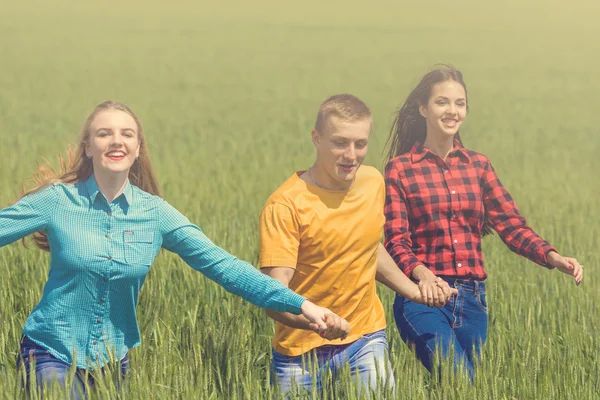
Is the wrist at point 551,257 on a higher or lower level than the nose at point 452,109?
lower

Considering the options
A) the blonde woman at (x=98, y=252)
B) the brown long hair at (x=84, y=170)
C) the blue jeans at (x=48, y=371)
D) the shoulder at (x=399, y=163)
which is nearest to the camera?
the blue jeans at (x=48, y=371)

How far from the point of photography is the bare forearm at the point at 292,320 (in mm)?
3734

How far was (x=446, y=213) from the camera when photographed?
4.47m

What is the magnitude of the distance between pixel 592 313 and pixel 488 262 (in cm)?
191

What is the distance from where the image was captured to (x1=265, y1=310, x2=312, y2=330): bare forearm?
3.73m

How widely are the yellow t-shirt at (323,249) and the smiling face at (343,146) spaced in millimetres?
113

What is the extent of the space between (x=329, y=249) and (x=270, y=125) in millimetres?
15810

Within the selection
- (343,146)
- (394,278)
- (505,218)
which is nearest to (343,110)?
(343,146)

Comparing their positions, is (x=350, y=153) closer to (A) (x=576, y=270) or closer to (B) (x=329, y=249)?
(B) (x=329, y=249)

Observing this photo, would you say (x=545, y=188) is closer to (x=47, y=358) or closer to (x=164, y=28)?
(x=47, y=358)

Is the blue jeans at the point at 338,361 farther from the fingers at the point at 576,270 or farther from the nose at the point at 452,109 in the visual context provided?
the nose at the point at 452,109

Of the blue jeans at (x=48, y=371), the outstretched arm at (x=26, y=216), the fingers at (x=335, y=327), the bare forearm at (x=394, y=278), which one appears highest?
the outstretched arm at (x=26, y=216)

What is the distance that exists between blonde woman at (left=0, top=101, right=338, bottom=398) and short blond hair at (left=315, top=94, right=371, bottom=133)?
653 mm

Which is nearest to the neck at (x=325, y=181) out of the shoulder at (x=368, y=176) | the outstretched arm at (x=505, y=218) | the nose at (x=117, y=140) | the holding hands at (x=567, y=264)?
the shoulder at (x=368, y=176)
